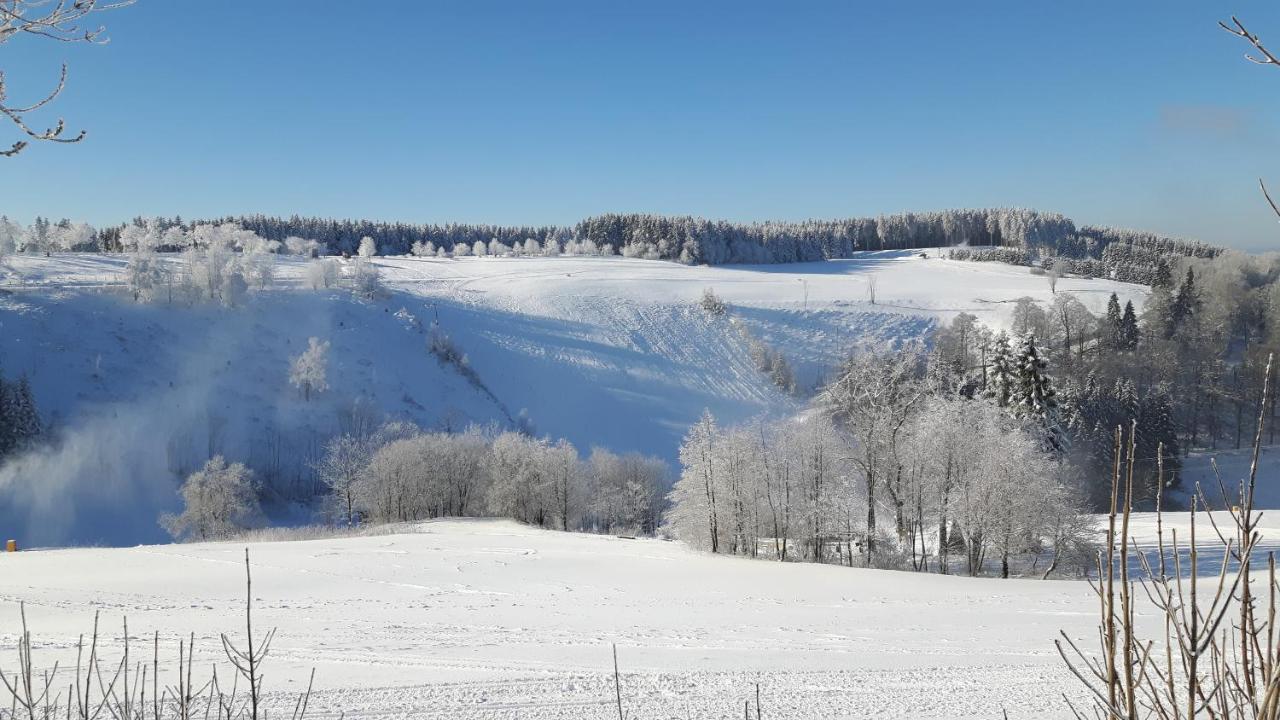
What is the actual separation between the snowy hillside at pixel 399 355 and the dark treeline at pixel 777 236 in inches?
882

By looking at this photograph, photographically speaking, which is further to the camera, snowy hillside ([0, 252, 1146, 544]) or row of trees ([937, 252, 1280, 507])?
snowy hillside ([0, 252, 1146, 544])

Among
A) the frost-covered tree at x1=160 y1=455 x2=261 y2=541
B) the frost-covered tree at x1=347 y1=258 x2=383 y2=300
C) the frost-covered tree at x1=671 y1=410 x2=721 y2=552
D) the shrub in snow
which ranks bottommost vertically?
the frost-covered tree at x1=160 y1=455 x2=261 y2=541

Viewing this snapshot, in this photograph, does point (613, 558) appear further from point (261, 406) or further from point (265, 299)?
point (265, 299)

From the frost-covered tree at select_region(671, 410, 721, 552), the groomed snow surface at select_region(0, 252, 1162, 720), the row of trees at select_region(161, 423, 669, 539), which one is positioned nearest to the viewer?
the groomed snow surface at select_region(0, 252, 1162, 720)

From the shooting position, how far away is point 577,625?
17891 mm

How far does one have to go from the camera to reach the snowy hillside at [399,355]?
2265 inches

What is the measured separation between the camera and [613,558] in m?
29.6

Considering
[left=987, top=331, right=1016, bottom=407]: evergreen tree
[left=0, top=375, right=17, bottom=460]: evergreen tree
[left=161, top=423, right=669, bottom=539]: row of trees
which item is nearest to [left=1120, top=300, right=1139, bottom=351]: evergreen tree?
[left=987, top=331, right=1016, bottom=407]: evergreen tree

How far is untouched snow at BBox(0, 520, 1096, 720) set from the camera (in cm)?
1152

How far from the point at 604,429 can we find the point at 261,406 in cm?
2908

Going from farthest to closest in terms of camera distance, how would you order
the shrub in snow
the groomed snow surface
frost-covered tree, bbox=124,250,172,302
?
the shrub in snow, frost-covered tree, bbox=124,250,172,302, the groomed snow surface

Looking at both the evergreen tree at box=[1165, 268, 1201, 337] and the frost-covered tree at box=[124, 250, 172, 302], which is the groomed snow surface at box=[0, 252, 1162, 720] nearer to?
the frost-covered tree at box=[124, 250, 172, 302]

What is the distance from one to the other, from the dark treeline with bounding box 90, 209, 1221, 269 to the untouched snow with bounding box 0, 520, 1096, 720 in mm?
106545

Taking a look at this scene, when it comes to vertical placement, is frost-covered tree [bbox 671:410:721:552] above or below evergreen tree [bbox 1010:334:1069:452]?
below
